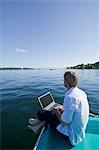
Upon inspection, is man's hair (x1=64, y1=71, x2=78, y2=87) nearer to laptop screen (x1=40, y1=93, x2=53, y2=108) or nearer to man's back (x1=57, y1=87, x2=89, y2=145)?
man's back (x1=57, y1=87, x2=89, y2=145)

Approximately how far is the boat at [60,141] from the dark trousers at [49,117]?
11.4 inches

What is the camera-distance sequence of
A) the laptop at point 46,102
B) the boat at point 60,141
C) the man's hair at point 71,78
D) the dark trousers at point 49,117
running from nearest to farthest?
the man's hair at point 71,78 → the boat at point 60,141 → the dark trousers at point 49,117 → the laptop at point 46,102

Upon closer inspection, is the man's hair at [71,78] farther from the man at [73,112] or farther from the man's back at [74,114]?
the man's back at [74,114]

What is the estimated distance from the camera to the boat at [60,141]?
4215 mm

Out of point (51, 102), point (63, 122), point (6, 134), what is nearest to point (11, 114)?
point (6, 134)

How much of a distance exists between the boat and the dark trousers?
0.29m

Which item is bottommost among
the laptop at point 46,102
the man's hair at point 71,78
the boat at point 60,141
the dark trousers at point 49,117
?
the boat at point 60,141

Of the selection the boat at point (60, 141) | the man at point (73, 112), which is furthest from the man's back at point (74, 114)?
the boat at point (60, 141)

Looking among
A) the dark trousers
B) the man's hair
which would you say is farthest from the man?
the dark trousers

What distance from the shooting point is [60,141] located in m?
4.49

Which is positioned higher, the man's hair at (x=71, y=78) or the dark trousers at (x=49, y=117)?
the man's hair at (x=71, y=78)

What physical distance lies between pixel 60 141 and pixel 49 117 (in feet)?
2.06

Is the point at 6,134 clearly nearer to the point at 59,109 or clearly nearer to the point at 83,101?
the point at 59,109

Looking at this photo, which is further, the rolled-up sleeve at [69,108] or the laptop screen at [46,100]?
the laptop screen at [46,100]
